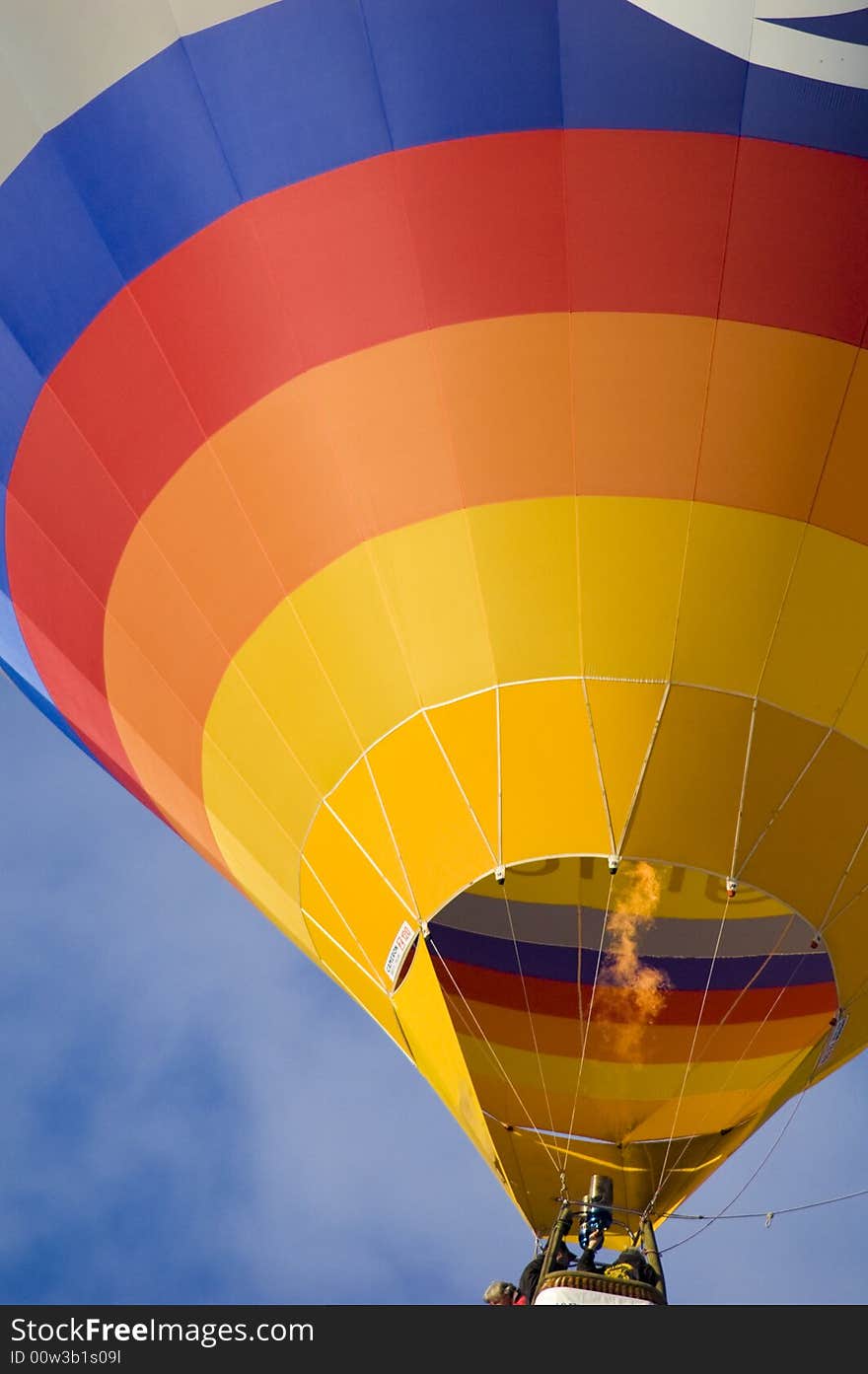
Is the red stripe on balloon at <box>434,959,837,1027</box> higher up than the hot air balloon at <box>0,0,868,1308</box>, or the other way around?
the hot air balloon at <box>0,0,868,1308</box>

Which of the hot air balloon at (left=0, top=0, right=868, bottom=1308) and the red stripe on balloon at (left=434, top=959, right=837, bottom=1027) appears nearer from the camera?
the hot air balloon at (left=0, top=0, right=868, bottom=1308)

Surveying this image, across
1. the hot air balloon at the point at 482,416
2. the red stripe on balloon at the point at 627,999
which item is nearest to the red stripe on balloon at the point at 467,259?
the hot air balloon at the point at 482,416

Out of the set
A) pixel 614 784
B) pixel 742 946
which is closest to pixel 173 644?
pixel 614 784

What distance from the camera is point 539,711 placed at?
568cm

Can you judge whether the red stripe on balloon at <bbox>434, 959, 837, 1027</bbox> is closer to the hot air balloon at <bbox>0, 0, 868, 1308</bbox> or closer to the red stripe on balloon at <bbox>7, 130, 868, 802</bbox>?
the hot air balloon at <bbox>0, 0, 868, 1308</bbox>

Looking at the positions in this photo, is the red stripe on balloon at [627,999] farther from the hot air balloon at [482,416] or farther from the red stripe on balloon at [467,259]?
the red stripe on balloon at [467,259]

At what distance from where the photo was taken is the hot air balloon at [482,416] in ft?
18.2

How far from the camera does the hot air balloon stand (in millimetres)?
5559

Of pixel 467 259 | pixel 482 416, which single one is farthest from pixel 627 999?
pixel 467 259

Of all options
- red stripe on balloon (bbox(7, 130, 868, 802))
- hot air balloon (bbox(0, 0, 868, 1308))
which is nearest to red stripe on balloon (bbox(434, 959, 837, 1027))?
hot air balloon (bbox(0, 0, 868, 1308))

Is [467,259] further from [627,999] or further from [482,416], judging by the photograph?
[627,999]

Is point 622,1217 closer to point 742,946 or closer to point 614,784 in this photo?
point 742,946

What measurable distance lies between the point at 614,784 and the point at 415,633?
956 mm

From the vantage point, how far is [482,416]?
5691mm
